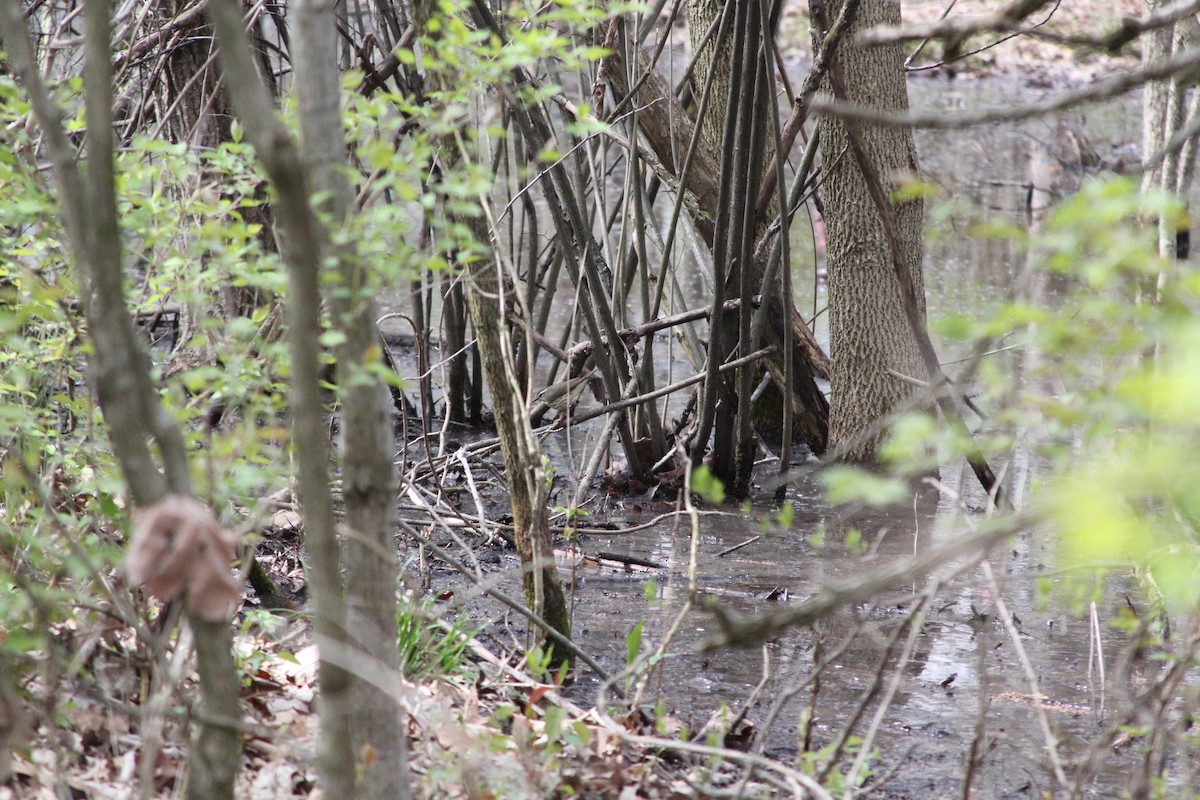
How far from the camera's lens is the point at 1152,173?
184 inches

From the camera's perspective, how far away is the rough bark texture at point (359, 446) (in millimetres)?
1625

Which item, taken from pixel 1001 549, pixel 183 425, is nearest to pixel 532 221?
pixel 1001 549

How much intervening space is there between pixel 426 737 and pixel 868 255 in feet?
9.56

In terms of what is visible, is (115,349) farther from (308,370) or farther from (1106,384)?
(1106,384)

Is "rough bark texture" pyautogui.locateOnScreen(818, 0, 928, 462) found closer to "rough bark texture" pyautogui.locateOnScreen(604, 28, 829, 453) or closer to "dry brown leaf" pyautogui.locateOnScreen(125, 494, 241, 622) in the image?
"rough bark texture" pyautogui.locateOnScreen(604, 28, 829, 453)

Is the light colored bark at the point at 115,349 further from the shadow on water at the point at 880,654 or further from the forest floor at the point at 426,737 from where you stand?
the shadow on water at the point at 880,654

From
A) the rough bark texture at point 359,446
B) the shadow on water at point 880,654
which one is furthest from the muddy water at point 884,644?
the rough bark texture at point 359,446

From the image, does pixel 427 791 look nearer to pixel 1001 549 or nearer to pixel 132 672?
pixel 132 672

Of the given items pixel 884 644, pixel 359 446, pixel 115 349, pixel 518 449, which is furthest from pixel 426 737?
pixel 115 349

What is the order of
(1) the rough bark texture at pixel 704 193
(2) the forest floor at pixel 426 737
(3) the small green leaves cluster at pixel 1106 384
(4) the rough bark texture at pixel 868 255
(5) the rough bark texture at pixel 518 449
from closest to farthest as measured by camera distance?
(3) the small green leaves cluster at pixel 1106 384 < (2) the forest floor at pixel 426 737 < (5) the rough bark texture at pixel 518 449 < (4) the rough bark texture at pixel 868 255 < (1) the rough bark texture at pixel 704 193

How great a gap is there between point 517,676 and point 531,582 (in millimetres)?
251

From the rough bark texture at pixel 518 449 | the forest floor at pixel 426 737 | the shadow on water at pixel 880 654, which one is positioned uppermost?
the rough bark texture at pixel 518 449

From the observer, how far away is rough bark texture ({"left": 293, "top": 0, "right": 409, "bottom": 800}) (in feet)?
5.33

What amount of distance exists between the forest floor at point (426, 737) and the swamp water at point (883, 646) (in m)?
0.18
